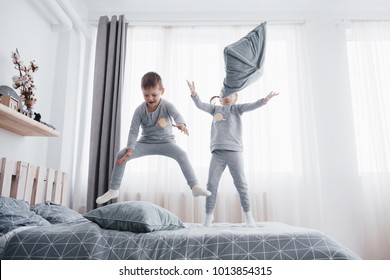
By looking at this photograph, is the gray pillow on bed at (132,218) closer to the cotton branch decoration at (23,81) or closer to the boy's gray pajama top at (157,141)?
the boy's gray pajama top at (157,141)

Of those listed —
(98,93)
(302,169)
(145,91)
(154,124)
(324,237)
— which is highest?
(98,93)

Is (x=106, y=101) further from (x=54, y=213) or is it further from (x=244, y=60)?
(x=244, y=60)

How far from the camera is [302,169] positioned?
3258 mm

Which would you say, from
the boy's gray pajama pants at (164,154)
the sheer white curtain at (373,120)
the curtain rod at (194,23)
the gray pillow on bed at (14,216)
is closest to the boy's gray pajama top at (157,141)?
the boy's gray pajama pants at (164,154)

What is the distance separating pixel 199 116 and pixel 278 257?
7.22 feet

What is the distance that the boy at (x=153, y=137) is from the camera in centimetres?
216

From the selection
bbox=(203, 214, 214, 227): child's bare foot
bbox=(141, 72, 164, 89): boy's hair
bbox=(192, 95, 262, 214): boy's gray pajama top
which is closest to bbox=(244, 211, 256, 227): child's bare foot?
bbox=(192, 95, 262, 214): boy's gray pajama top

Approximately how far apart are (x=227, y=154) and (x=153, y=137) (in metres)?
0.50

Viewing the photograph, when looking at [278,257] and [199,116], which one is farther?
[199,116]

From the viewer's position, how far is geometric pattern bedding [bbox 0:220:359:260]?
132 cm

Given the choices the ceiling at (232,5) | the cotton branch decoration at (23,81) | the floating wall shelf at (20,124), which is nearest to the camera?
the floating wall shelf at (20,124)

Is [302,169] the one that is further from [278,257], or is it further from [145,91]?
[278,257]
